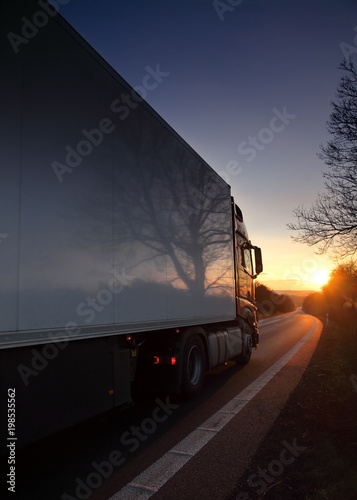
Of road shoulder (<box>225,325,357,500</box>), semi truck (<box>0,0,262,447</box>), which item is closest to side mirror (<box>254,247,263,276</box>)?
road shoulder (<box>225,325,357,500</box>)

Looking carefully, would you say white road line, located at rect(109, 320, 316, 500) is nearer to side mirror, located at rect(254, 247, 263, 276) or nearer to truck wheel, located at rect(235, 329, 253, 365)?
truck wheel, located at rect(235, 329, 253, 365)

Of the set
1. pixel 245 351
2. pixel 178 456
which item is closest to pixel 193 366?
pixel 178 456

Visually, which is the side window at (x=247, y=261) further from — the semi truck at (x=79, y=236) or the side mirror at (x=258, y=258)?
the semi truck at (x=79, y=236)

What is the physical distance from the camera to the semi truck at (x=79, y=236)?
2904 mm

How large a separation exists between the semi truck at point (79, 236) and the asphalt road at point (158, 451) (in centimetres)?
47

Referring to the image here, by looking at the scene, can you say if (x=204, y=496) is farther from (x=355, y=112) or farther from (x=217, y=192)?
(x=355, y=112)

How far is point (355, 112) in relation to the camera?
11125mm

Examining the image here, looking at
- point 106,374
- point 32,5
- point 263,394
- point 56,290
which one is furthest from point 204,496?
point 32,5

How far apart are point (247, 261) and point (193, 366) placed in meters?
4.28

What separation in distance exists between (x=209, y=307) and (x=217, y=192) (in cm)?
240

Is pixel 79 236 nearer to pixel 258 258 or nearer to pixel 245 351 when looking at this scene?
pixel 245 351

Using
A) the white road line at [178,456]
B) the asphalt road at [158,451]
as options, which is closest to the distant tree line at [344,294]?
the white road line at [178,456]

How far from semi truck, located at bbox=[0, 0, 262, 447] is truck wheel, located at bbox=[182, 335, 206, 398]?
0.13 ft

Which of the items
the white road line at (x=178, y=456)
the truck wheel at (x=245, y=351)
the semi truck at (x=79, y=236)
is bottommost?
the white road line at (x=178, y=456)
